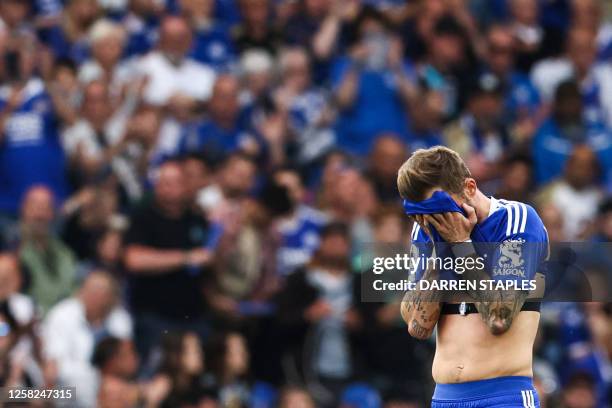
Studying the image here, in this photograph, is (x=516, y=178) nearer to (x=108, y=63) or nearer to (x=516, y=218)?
(x=108, y=63)

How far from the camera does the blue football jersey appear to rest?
5.26 meters

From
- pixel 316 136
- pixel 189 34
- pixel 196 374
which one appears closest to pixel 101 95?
pixel 189 34

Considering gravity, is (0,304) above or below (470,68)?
below

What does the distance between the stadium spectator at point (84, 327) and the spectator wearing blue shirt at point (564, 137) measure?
4.60 metres

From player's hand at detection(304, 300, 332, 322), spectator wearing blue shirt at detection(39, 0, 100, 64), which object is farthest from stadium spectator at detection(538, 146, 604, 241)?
spectator wearing blue shirt at detection(39, 0, 100, 64)

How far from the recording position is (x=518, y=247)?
5289mm

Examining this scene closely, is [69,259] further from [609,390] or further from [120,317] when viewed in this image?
[609,390]

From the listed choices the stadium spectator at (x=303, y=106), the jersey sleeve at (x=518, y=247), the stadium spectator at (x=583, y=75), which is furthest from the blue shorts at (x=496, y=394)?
the stadium spectator at (x=583, y=75)

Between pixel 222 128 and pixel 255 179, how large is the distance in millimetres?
725

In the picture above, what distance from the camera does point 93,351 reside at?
→ 9.90 meters

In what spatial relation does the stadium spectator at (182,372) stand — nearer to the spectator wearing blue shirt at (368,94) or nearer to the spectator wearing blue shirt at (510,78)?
the spectator wearing blue shirt at (368,94)

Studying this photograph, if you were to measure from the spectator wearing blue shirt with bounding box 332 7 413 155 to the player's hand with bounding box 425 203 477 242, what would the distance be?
6.77 m

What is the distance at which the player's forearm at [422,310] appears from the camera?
539 cm

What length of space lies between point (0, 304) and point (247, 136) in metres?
3.14
